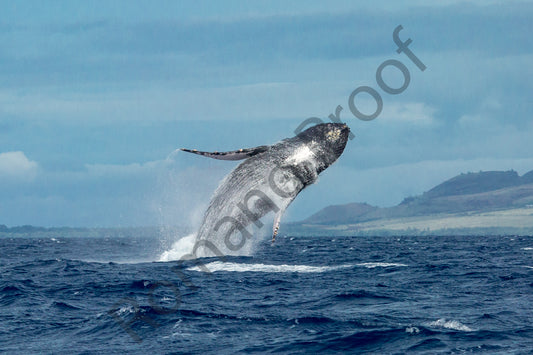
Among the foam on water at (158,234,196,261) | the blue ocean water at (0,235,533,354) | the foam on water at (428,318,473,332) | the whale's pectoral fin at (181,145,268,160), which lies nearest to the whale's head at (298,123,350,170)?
the whale's pectoral fin at (181,145,268,160)

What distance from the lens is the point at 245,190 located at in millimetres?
18906

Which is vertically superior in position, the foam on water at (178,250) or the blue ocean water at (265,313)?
the foam on water at (178,250)

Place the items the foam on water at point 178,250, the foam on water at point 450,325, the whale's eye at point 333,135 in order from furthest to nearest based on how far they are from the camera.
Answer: the foam on water at point 178,250, the whale's eye at point 333,135, the foam on water at point 450,325

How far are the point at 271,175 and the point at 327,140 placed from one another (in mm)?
2055

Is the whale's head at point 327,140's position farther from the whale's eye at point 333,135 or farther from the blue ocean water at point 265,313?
the blue ocean water at point 265,313

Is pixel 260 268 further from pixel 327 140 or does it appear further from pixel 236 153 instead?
pixel 236 153

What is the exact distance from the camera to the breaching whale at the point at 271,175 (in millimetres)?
18381

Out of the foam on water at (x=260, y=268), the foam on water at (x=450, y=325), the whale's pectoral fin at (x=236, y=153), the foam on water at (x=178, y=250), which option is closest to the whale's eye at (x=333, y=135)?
the whale's pectoral fin at (x=236, y=153)

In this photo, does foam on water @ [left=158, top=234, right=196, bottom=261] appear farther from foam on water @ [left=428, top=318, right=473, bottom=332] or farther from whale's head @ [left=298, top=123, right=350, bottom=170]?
foam on water @ [left=428, top=318, right=473, bottom=332]

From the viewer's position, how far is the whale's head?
18672mm

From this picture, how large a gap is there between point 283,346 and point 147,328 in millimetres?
4344

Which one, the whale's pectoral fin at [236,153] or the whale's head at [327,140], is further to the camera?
the whale's head at [327,140]

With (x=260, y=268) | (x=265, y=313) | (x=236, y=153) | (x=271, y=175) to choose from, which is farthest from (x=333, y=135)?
(x=260, y=268)

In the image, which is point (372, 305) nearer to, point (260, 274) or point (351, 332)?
point (351, 332)
